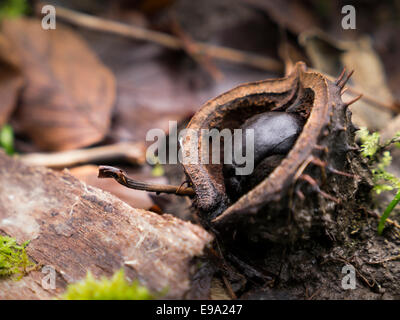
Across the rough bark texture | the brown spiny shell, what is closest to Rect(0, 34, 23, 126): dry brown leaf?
the rough bark texture

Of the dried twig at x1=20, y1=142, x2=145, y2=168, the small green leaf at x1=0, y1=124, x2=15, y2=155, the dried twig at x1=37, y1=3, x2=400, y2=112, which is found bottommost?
the dried twig at x1=20, y1=142, x2=145, y2=168

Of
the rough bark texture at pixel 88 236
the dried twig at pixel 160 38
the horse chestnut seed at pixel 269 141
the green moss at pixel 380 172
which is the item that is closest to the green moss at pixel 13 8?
the dried twig at pixel 160 38

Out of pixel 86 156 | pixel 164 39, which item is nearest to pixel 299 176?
pixel 86 156

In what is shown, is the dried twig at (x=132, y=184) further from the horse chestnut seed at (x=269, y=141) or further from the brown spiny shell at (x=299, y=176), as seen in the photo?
the horse chestnut seed at (x=269, y=141)

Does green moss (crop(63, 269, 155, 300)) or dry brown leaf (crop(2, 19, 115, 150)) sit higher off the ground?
dry brown leaf (crop(2, 19, 115, 150))

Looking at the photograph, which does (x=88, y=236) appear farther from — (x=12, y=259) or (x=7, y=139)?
(x=7, y=139)

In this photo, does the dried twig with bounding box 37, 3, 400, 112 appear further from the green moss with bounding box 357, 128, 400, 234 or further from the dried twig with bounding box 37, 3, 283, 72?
the green moss with bounding box 357, 128, 400, 234
